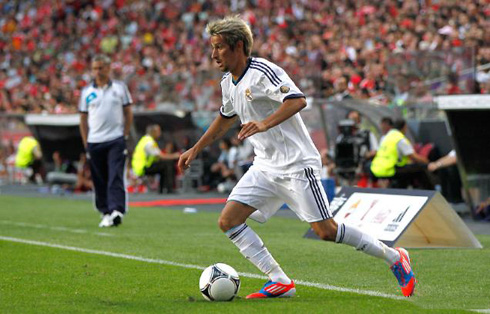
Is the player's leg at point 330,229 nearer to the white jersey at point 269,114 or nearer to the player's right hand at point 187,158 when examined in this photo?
the white jersey at point 269,114

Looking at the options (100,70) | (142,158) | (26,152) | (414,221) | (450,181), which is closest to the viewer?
(414,221)

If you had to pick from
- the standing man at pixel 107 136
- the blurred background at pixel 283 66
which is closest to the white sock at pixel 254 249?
the standing man at pixel 107 136

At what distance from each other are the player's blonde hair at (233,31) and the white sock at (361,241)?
55.5 inches

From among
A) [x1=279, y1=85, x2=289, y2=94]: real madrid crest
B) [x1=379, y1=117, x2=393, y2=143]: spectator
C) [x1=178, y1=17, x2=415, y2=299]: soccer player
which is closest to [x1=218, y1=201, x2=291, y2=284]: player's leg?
[x1=178, y1=17, x2=415, y2=299]: soccer player

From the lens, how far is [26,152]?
2830 centimetres

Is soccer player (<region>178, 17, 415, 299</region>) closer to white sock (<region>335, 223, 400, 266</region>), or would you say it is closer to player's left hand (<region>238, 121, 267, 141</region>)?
white sock (<region>335, 223, 400, 266</region>)

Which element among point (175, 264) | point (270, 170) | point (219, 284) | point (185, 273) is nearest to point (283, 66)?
point (175, 264)

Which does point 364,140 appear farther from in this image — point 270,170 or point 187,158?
point 270,170

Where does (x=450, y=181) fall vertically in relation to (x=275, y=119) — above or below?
below

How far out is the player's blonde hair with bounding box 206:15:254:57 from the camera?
688 cm

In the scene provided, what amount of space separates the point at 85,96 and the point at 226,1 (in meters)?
19.7

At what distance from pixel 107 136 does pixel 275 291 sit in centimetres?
706

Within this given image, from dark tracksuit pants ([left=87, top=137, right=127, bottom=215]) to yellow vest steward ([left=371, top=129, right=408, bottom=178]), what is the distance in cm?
577

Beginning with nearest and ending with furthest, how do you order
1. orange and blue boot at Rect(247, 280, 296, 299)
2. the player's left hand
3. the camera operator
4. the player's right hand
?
the player's left hand → orange and blue boot at Rect(247, 280, 296, 299) → the player's right hand → the camera operator
